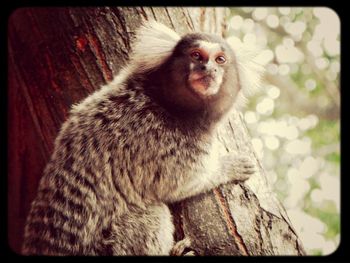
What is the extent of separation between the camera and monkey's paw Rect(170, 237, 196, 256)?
6.39 ft

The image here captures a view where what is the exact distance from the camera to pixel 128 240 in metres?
1.93

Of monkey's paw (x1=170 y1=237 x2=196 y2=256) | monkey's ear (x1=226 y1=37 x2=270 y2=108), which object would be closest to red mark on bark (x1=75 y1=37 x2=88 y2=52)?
monkey's ear (x1=226 y1=37 x2=270 y2=108)

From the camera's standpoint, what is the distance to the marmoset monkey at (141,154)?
1898 millimetres

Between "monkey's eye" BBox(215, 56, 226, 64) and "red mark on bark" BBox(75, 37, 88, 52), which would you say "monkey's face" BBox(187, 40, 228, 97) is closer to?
"monkey's eye" BBox(215, 56, 226, 64)

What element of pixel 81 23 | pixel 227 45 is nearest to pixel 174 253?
pixel 227 45

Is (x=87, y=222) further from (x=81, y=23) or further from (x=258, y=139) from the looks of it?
(x=258, y=139)

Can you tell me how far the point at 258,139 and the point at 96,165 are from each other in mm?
1288

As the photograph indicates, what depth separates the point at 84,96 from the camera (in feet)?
7.08

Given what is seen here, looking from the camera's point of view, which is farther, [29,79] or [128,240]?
[29,79]

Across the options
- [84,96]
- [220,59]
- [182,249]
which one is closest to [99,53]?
[84,96]

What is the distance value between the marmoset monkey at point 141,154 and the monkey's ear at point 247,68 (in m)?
0.08

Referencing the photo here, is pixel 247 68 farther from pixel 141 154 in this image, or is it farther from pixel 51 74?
pixel 51 74

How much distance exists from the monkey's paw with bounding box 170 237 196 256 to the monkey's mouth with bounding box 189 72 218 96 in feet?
2.46

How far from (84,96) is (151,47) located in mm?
452
